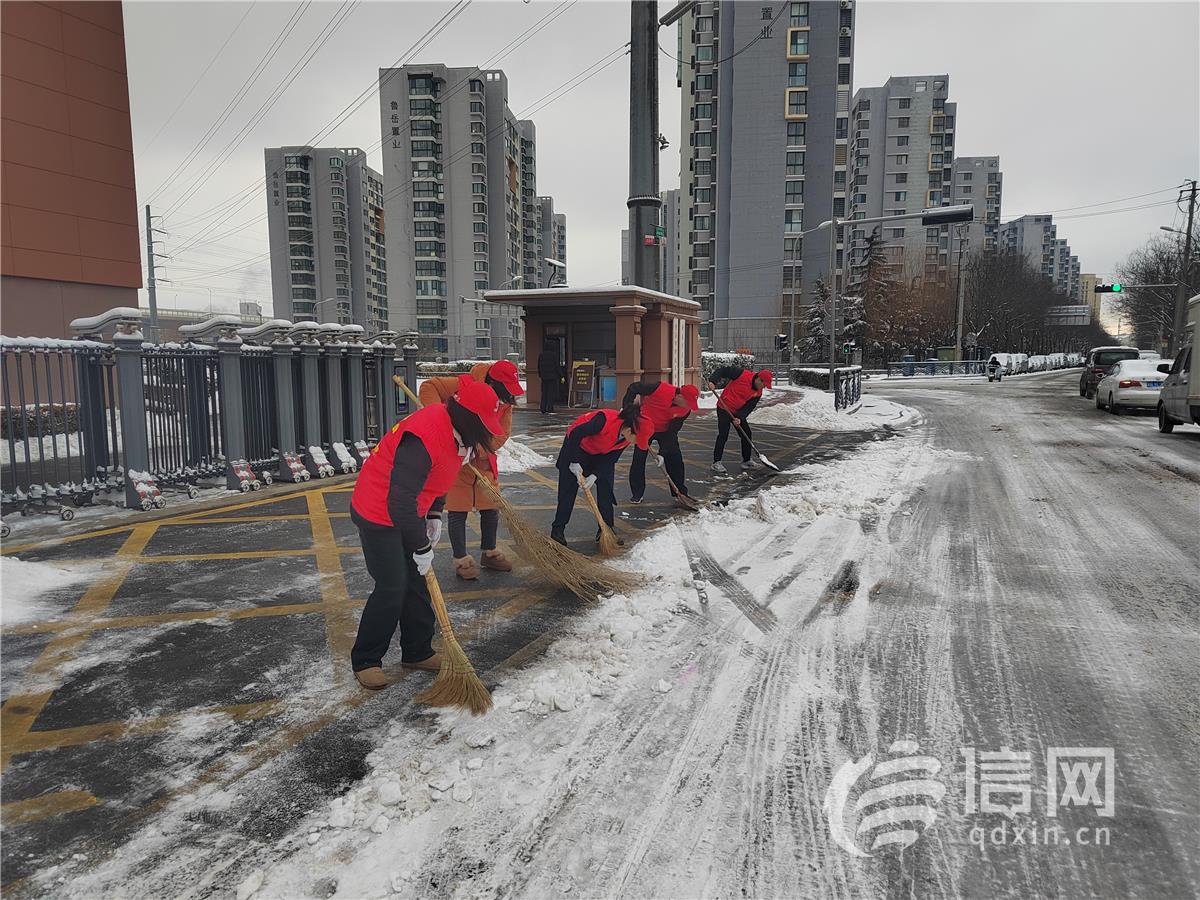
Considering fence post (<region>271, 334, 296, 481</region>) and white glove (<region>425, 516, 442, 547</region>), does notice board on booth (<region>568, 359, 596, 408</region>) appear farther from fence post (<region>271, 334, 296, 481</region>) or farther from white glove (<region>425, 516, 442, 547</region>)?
white glove (<region>425, 516, 442, 547</region>)

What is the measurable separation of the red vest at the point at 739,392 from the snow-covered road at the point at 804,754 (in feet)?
14.5

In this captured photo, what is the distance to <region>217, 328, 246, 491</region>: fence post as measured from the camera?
8.13 m

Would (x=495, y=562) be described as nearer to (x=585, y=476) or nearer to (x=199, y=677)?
(x=585, y=476)

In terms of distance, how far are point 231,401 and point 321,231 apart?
8892cm

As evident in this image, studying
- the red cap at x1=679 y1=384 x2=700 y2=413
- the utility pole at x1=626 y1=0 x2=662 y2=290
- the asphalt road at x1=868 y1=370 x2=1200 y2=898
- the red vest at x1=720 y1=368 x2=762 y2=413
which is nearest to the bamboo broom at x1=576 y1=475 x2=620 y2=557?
the red cap at x1=679 y1=384 x2=700 y2=413

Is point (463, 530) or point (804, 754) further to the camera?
point (463, 530)

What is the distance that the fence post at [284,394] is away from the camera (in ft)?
29.2

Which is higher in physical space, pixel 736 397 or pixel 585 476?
pixel 736 397

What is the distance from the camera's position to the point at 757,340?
56.3m

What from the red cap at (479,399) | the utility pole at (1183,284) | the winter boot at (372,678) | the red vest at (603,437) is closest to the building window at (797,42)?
the utility pole at (1183,284)

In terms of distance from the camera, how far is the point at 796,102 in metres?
54.8

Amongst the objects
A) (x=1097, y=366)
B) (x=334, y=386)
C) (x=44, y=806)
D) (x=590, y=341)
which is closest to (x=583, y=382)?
(x=590, y=341)

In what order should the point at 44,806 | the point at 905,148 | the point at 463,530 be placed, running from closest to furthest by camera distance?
the point at 44,806, the point at 463,530, the point at 905,148

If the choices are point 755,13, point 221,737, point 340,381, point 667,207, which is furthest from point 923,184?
point 221,737
